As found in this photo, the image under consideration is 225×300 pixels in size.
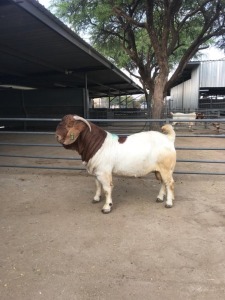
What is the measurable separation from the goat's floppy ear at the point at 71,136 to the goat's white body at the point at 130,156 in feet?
1.20

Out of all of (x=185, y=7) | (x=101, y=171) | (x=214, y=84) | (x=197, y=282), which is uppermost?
(x=185, y=7)

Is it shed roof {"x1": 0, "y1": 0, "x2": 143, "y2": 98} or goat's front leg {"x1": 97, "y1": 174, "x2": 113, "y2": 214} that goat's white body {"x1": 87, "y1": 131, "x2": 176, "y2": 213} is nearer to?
goat's front leg {"x1": 97, "y1": 174, "x2": 113, "y2": 214}

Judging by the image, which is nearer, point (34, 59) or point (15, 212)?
point (15, 212)

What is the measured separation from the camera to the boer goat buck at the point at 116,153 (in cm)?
389

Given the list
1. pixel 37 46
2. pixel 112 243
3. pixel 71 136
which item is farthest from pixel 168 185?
pixel 37 46

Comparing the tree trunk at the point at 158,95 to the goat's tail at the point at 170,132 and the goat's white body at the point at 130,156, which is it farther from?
the goat's white body at the point at 130,156

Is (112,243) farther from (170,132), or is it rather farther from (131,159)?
(170,132)

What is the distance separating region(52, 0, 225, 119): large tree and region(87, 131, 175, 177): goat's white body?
24.6ft

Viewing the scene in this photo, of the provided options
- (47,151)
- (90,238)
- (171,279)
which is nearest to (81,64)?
(47,151)

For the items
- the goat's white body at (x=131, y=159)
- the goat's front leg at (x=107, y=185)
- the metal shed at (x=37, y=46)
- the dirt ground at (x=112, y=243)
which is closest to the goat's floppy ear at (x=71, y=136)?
the goat's white body at (x=131, y=159)

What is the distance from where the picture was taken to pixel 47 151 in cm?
859

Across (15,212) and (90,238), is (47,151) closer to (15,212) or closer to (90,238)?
(15,212)

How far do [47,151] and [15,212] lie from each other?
4651mm

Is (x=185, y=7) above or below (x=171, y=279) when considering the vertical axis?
above
